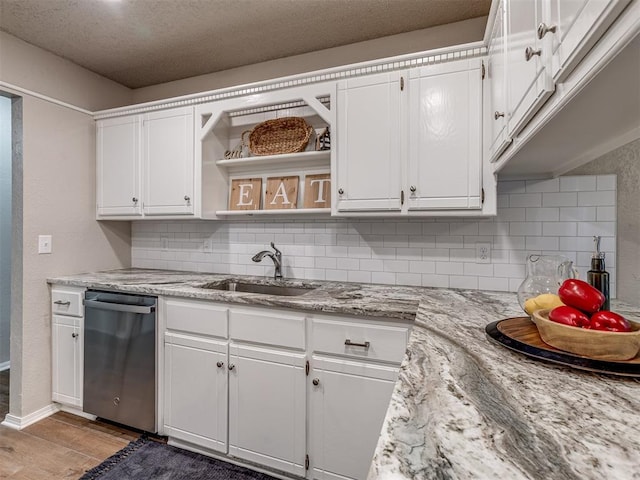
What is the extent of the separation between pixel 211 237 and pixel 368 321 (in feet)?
5.43

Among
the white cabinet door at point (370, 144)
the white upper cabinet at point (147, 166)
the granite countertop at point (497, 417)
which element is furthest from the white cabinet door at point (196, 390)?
the granite countertop at point (497, 417)

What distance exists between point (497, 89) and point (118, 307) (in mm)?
2450

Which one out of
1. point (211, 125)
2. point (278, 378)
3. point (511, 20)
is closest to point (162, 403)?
point (278, 378)

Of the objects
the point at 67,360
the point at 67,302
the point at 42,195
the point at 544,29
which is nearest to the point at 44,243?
the point at 42,195

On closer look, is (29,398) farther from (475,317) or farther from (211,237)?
(475,317)

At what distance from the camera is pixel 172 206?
246 centimetres

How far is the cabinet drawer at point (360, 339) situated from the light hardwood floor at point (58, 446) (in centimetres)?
150

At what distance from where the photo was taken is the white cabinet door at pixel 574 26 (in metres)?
0.58

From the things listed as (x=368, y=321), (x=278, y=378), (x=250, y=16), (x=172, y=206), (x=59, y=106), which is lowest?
(x=278, y=378)

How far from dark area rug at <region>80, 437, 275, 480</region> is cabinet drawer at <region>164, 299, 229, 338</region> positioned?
72 cm

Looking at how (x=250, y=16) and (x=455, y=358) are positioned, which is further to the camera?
(x=250, y=16)

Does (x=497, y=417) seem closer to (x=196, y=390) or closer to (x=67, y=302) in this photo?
(x=196, y=390)

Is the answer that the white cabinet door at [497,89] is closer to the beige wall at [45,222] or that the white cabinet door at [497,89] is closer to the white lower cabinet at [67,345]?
the white lower cabinet at [67,345]

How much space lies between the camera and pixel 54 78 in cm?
247
